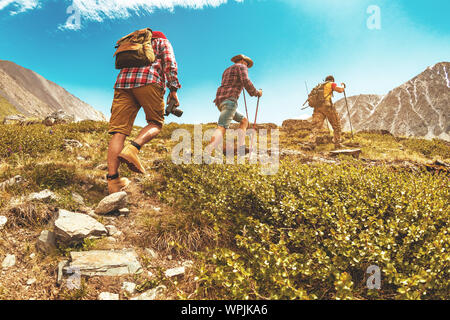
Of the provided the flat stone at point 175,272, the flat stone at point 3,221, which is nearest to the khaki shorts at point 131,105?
the flat stone at point 3,221

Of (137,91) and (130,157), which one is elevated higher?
(137,91)

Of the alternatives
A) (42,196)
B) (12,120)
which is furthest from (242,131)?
(12,120)

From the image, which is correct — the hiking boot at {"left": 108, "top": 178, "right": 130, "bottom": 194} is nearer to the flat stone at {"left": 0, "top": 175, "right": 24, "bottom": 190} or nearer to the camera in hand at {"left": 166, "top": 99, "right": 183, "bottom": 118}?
the flat stone at {"left": 0, "top": 175, "right": 24, "bottom": 190}

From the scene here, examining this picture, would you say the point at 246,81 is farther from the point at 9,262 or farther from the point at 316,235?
the point at 9,262

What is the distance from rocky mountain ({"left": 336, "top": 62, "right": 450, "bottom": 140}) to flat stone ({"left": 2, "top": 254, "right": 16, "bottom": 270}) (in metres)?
71.8

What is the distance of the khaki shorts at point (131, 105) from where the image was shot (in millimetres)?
3803

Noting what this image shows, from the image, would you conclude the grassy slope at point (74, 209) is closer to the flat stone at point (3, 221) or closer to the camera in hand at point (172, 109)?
the flat stone at point (3, 221)

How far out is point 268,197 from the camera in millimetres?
3029

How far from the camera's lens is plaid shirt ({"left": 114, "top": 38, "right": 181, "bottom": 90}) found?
3.72 meters

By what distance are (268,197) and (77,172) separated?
3285 mm

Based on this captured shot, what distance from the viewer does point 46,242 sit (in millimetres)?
2379

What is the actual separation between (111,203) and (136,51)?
2.34m

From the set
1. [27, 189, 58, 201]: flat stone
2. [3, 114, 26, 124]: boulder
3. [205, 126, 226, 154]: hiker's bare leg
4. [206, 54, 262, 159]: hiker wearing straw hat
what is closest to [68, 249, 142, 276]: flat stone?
[27, 189, 58, 201]: flat stone
